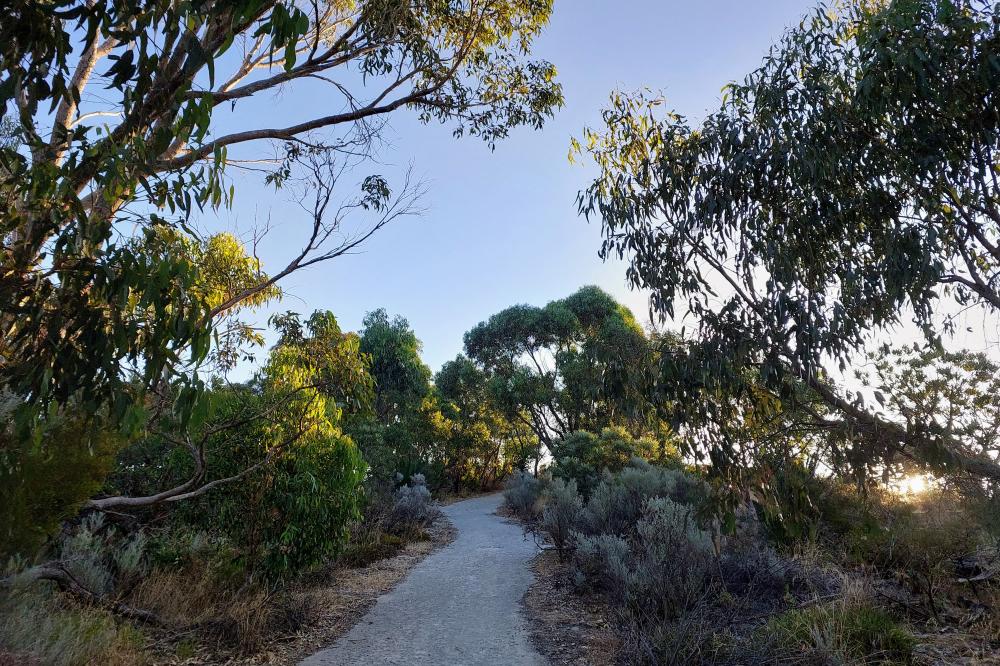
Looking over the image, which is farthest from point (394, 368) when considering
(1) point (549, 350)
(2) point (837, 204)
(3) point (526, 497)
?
(2) point (837, 204)

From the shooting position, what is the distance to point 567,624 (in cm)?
671

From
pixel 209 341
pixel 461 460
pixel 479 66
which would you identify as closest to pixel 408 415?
pixel 461 460

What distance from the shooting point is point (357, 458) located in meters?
7.91

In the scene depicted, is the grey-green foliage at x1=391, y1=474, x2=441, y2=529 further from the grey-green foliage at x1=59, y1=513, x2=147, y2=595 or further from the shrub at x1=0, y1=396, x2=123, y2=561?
the shrub at x1=0, y1=396, x2=123, y2=561

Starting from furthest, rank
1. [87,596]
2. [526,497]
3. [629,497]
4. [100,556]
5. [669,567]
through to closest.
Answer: [526,497], [629,497], [100,556], [669,567], [87,596]

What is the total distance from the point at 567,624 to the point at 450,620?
1.47 meters

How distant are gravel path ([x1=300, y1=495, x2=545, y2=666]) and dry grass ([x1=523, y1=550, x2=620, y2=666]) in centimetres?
18

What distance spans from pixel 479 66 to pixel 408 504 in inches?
480

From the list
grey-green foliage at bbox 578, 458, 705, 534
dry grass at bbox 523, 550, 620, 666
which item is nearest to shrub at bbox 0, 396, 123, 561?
dry grass at bbox 523, 550, 620, 666

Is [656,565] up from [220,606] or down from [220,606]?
up

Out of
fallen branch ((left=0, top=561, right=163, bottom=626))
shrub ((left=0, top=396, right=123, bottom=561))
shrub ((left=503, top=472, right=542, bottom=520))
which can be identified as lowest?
shrub ((left=503, top=472, right=542, bottom=520))

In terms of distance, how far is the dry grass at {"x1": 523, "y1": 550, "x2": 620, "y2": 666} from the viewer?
559 centimetres

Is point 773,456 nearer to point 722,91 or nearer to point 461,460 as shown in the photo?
point 722,91

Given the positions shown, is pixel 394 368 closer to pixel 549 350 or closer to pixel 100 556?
pixel 549 350
